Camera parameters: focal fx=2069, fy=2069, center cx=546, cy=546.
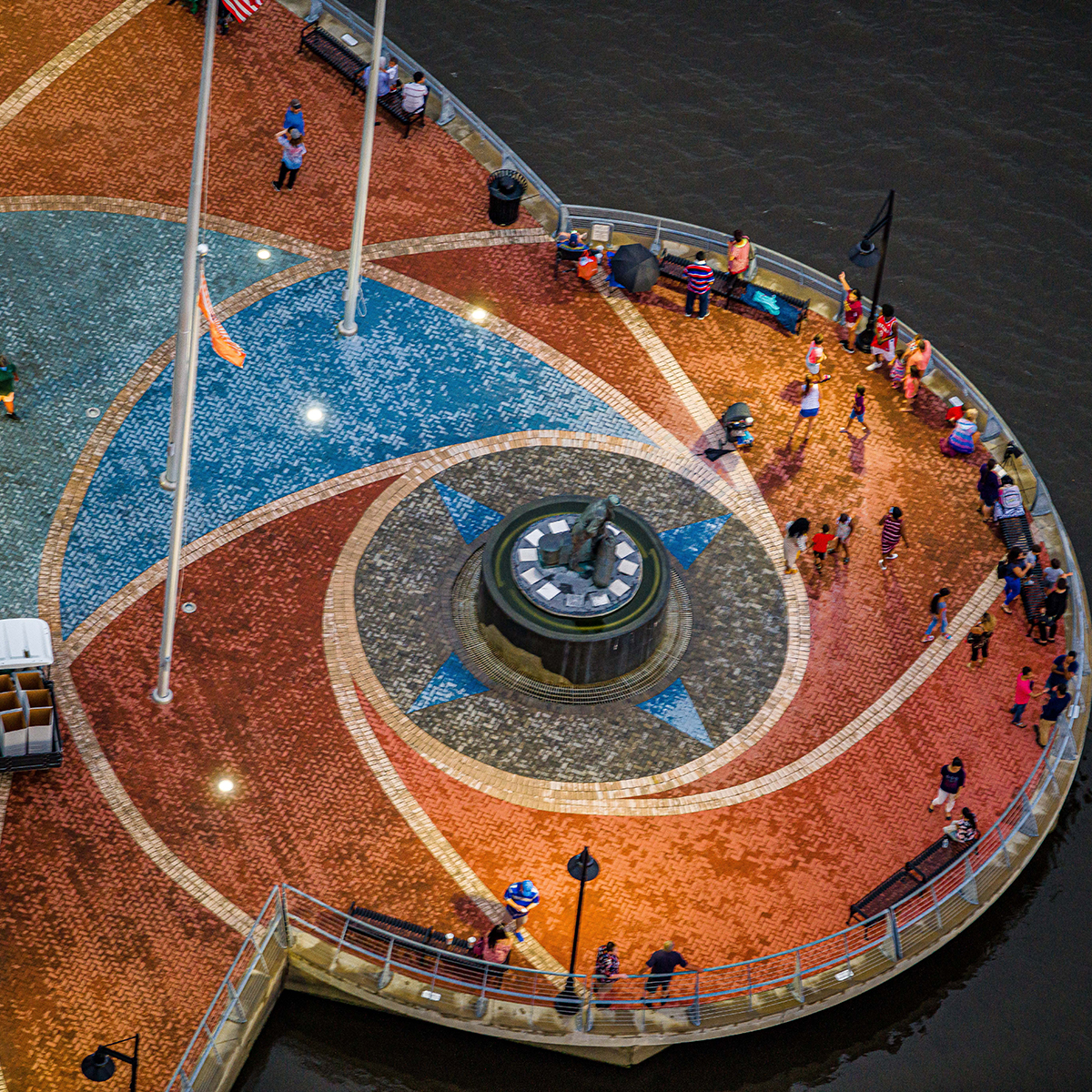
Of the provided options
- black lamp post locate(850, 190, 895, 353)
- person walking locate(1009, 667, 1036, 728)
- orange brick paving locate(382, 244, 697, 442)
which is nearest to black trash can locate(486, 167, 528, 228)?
orange brick paving locate(382, 244, 697, 442)

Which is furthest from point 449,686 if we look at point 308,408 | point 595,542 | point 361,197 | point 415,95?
point 415,95

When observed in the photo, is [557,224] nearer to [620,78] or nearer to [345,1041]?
[620,78]

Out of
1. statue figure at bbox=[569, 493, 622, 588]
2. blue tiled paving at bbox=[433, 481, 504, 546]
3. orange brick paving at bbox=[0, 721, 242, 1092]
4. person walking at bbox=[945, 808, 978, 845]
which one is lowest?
orange brick paving at bbox=[0, 721, 242, 1092]

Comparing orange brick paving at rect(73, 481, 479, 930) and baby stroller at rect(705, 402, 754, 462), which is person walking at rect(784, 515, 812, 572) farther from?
orange brick paving at rect(73, 481, 479, 930)

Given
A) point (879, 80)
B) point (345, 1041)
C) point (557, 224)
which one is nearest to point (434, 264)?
point (557, 224)

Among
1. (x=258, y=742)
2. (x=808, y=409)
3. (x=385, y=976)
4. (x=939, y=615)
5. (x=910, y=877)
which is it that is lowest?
(x=385, y=976)

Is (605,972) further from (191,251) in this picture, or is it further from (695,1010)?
(191,251)

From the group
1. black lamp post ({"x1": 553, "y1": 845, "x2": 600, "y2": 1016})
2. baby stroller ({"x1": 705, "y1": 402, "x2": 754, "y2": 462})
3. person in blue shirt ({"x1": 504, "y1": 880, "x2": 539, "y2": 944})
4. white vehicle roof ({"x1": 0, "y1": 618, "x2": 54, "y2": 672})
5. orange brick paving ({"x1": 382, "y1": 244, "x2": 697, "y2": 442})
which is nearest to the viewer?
black lamp post ({"x1": 553, "y1": 845, "x2": 600, "y2": 1016})
